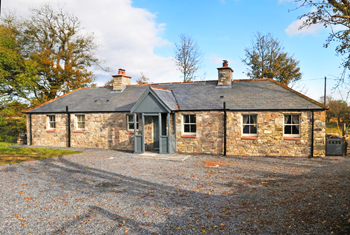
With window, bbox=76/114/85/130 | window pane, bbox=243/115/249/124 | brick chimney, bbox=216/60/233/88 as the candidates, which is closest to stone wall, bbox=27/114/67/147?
window, bbox=76/114/85/130

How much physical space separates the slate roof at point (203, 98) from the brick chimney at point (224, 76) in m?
0.49

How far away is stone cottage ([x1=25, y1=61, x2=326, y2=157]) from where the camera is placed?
Result: 49.1 ft

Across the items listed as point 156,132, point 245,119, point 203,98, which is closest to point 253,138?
point 245,119

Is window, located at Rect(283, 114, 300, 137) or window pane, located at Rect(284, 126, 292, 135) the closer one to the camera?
window, located at Rect(283, 114, 300, 137)

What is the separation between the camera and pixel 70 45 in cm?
3288

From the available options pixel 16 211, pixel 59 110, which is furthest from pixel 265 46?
pixel 16 211

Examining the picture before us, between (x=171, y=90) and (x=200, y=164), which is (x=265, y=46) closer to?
(x=171, y=90)

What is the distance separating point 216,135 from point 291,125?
4907 mm

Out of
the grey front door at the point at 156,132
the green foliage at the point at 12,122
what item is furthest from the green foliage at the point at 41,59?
the grey front door at the point at 156,132

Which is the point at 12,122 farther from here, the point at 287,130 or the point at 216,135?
the point at 287,130

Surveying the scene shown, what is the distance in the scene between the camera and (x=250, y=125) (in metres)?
15.8

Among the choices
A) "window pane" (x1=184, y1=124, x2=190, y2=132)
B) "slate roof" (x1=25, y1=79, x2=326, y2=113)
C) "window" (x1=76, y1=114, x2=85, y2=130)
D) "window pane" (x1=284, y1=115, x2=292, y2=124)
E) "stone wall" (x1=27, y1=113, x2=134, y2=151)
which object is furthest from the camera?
"window" (x1=76, y1=114, x2=85, y2=130)

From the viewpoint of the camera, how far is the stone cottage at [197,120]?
49.1ft

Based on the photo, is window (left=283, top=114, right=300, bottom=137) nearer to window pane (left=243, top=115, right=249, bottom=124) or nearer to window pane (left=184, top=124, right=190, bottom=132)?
window pane (left=243, top=115, right=249, bottom=124)
